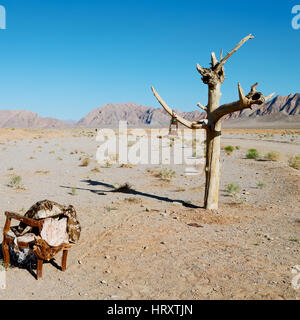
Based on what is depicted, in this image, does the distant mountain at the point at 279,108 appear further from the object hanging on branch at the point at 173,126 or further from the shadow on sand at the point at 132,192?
the object hanging on branch at the point at 173,126

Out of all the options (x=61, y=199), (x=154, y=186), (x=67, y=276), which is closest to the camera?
(x=67, y=276)

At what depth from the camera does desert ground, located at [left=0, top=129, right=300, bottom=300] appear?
486cm

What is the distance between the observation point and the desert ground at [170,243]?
486 centimetres

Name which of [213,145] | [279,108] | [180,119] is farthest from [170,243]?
[279,108]

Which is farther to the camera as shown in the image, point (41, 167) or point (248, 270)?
point (41, 167)

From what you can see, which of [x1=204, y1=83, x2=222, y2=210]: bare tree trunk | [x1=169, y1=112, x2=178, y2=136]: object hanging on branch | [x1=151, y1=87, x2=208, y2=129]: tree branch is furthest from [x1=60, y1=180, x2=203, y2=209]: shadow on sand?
[x1=151, y1=87, x2=208, y2=129]: tree branch

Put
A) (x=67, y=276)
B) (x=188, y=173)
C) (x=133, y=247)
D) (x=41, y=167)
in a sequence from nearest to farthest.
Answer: (x=67, y=276), (x=133, y=247), (x=188, y=173), (x=41, y=167)

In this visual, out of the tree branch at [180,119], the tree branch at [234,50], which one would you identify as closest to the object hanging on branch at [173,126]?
the tree branch at [180,119]

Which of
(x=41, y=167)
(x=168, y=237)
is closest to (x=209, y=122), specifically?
(x=168, y=237)

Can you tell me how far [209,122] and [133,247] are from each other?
3.90 metres

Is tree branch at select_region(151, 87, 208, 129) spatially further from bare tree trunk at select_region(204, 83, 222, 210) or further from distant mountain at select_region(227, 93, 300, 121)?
distant mountain at select_region(227, 93, 300, 121)

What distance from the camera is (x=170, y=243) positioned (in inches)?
258
